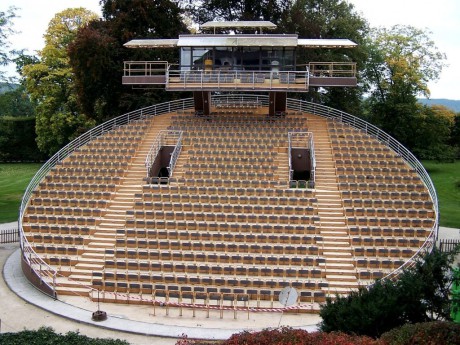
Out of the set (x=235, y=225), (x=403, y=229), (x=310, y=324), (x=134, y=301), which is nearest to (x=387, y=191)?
(x=403, y=229)

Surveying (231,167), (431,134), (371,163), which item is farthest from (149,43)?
(431,134)

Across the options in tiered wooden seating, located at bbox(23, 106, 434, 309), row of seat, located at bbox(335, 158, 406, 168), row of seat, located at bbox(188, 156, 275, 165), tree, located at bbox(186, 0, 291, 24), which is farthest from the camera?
tree, located at bbox(186, 0, 291, 24)

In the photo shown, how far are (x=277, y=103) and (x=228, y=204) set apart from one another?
10.2 metres

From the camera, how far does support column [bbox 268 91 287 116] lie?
30359mm

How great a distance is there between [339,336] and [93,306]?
1044 cm

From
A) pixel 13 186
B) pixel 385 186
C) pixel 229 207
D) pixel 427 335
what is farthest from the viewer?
pixel 13 186

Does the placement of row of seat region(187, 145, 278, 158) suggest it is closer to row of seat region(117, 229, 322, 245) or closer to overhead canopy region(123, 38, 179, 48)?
row of seat region(117, 229, 322, 245)

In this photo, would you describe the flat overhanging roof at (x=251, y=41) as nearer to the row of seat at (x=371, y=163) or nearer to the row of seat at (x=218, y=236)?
the row of seat at (x=371, y=163)

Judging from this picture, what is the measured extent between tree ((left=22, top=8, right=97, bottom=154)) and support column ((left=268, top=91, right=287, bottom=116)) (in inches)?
981

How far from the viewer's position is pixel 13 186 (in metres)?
42.0

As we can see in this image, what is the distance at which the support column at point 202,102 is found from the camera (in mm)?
30794

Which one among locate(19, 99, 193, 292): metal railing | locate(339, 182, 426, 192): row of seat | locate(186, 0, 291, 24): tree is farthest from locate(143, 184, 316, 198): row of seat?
locate(186, 0, 291, 24): tree

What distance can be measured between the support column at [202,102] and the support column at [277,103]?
369 centimetres

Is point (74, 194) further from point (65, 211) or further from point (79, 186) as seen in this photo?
point (65, 211)
